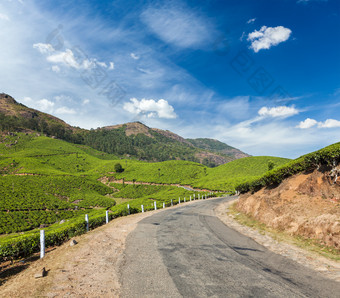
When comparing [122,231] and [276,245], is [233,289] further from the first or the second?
[122,231]

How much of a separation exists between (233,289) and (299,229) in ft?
24.0

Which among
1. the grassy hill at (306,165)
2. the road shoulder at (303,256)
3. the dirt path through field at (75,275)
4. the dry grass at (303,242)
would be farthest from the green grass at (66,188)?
the grassy hill at (306,165)

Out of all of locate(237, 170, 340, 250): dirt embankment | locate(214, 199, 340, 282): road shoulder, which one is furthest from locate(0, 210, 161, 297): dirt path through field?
locate(237, 170, 340, 250): dirt embankment

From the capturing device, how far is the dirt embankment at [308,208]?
867cm

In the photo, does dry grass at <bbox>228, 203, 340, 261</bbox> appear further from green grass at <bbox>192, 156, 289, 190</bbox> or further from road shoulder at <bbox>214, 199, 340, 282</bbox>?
green grass at <bbox>192, 156, 289, 190</bbox>

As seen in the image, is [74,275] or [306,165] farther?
[306,165]

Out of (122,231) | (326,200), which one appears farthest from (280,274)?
(122,231)

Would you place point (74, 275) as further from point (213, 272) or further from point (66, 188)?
point (66, 188)

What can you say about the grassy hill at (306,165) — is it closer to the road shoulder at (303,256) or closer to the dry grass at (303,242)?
the dry grass at (303,242)

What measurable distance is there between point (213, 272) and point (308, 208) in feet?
26.0

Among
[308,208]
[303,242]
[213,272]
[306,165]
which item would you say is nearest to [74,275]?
[213,272]

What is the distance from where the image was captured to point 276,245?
9.15 meters

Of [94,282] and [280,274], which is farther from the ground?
[94,282]

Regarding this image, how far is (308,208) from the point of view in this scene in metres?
10.6
